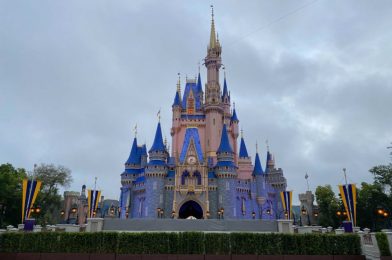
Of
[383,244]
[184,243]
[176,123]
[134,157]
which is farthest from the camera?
[176,123]

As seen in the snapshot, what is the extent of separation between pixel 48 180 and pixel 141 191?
20.8 meters

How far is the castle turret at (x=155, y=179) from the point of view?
2051 inches

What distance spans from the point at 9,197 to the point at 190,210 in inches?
1157

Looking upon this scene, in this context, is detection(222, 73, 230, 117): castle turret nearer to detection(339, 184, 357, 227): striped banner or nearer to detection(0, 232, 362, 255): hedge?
detection(339, 184, 357, 227): striped banner

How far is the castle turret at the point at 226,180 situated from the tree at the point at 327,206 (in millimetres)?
18834

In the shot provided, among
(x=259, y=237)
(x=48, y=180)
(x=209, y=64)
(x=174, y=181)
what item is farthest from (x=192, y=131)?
(x=259, y=237)

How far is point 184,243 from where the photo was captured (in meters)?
23.3

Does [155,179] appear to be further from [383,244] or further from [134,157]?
[383,244]

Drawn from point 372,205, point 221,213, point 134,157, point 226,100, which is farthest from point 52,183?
point 372,205

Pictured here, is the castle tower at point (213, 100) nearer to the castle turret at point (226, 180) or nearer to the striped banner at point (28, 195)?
the castle turret at point (226, 180)

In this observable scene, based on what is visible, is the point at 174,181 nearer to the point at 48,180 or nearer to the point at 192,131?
the point at 192,131

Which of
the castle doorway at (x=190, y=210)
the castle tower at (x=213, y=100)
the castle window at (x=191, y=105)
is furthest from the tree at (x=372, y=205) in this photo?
the castle window at (x=191, y=105)

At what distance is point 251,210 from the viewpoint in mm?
56500

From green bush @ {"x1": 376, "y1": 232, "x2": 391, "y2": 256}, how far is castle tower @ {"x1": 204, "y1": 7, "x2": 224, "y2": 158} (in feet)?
128
